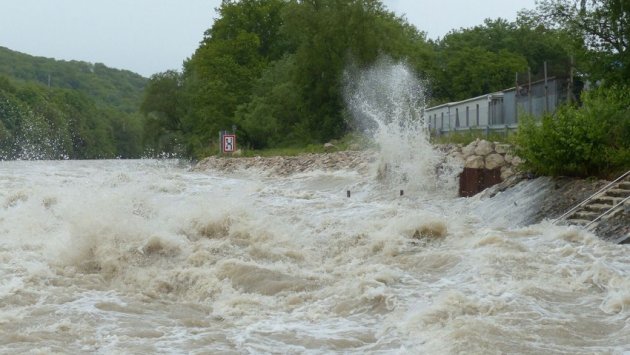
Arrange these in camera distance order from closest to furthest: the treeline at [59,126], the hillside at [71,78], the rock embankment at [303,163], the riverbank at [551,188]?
the riverbank at [551,188] → the rock embankment at [303,163] → the treeline at [59,126] → the hillside at [71,78]

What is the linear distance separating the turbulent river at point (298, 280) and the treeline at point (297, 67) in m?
35.8

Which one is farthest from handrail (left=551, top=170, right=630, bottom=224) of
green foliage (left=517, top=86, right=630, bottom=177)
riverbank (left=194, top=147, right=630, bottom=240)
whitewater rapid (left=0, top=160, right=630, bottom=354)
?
green foliage (left=517, top=86, right=630, bottom=177)

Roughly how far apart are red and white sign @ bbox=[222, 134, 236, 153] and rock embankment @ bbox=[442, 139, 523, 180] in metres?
33.5

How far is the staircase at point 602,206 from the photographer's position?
581 inches

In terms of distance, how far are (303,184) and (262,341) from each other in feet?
77.6

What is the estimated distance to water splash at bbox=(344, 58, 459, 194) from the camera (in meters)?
25.6

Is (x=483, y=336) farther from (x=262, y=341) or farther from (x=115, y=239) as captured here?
(x=115, y=239)

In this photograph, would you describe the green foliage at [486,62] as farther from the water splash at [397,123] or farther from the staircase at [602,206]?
the staircase at [602,206]

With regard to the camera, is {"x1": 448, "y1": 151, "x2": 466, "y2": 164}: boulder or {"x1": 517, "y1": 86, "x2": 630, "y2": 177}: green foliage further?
{"x1": 448, "y1": 151, "x2": 466, "y2": 164}: boulder

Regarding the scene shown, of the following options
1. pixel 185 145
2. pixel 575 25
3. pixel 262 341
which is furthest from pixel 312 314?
pixel 185 145

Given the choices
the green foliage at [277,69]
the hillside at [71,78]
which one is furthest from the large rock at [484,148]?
the hillside at [71,78]

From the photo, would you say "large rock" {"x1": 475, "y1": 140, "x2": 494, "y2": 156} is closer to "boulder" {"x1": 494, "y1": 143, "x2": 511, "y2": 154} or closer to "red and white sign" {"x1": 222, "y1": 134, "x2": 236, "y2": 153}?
"boulder" {"x1": 494, "y1": 143, "x2": 511, "y2": 154}

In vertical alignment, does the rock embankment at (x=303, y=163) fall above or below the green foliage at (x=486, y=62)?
below

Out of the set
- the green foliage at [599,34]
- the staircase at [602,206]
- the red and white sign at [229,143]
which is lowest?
the staircase at [602,206]
